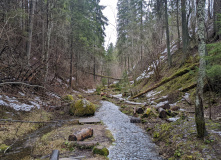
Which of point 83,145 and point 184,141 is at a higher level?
point 184,141

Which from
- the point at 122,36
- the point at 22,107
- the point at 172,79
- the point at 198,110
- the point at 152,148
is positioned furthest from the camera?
the point at 122,36

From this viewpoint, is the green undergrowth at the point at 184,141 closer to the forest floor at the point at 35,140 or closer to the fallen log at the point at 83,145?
the forest floor at the point at 35,140

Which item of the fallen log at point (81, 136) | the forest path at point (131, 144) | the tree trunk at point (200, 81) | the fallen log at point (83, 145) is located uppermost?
the tree trunk at point (200, 81)

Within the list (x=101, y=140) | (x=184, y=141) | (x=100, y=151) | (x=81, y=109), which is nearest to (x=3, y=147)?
(x=100, y=151)

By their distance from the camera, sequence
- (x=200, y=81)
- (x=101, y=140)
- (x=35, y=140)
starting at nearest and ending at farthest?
(x=200, y=81) → (x=35, y=140) → (x=101, y=140)

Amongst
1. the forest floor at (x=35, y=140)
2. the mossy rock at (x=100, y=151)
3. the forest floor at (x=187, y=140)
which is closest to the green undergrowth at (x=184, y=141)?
the forest floor at (x=187, y=140)

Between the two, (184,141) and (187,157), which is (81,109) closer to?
(184,141)

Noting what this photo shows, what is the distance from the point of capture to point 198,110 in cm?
422

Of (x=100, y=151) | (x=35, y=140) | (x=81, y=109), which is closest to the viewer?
(x=100, y=151)

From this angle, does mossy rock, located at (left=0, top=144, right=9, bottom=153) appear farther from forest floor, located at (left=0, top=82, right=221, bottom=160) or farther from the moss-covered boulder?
the moss-covered boulder

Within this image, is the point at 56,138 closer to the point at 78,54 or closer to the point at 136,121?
the point at 136,121

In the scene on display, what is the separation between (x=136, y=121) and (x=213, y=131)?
4525 millimetres

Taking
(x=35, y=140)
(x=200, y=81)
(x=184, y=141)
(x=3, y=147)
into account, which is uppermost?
(x=200, y=81)

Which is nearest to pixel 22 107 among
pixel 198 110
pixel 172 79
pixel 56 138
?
pixel 56 138
